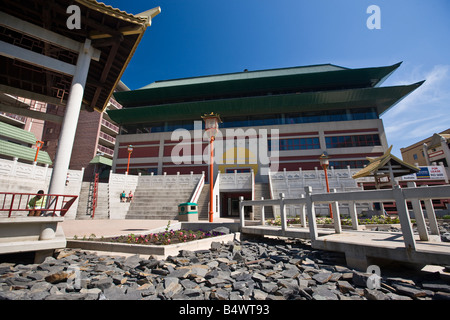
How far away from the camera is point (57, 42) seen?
6648 millimetres

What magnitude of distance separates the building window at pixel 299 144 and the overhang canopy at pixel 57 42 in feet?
80.3

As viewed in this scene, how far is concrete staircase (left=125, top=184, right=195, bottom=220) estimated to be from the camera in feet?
51.5

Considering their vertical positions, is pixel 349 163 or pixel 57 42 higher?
pixel 349 163

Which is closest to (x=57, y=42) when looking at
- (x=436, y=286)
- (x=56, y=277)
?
(x=56, y=277)

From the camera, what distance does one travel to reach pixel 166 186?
64.6 feet

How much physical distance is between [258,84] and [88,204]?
Answer: 98.0 ft

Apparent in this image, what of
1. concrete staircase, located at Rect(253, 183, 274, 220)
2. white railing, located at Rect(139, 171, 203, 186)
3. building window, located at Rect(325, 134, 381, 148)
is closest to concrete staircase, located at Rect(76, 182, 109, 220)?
white railing, located at Rect(139, 171, 203, 186)

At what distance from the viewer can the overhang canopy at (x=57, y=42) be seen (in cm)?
614

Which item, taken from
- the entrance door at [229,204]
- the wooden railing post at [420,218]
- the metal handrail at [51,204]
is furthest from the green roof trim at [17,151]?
the wooden railing post at [420,218]

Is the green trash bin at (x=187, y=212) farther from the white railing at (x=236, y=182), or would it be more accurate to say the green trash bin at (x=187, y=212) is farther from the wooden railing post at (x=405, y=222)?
the wooden railing post at (x=405, y=222)

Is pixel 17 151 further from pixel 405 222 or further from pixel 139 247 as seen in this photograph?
pixel 405 222

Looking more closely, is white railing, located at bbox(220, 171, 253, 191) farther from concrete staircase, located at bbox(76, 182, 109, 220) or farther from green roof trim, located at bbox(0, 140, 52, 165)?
green roof trim, located at bbox(0, 140, 52, 165)
